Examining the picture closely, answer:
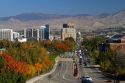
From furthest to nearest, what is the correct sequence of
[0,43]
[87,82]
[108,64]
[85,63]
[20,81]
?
[0,43] → [85,63] → [108,64] → [87,82] → [20,81]

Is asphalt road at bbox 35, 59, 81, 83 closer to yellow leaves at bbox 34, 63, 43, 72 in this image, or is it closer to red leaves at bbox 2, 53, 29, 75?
yellow leaves at bbox 34, 63, 43, 72

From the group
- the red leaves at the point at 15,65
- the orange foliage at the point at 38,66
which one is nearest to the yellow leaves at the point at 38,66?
the orange foliage at the point at 38,66

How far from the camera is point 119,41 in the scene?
124 meters

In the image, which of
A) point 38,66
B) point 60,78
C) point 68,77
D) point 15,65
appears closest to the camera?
point 15,65

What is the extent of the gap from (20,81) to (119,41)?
76096 millimetres

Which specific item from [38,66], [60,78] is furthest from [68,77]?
[38,66]

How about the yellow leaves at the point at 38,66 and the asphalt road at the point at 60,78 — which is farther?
the yellow leaves at the point at 38,66

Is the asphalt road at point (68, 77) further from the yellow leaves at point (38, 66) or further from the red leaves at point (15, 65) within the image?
the red leaves at point (15, 65)

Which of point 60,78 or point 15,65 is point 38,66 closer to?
point 60,78

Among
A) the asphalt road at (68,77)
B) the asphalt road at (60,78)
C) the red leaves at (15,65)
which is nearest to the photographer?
the asphalt road at (68,77)

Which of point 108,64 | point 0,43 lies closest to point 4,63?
point 108,64

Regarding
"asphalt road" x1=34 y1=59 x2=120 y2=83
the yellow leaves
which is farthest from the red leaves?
the yellow leaves

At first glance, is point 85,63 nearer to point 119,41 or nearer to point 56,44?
point 119,41

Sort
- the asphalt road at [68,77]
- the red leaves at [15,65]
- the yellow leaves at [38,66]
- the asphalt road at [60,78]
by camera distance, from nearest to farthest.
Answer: the asphalt road at [68,77] < the asphalt road at [60,78] < the red leaves at [15,65] < the yellow leaves at [38,66]
